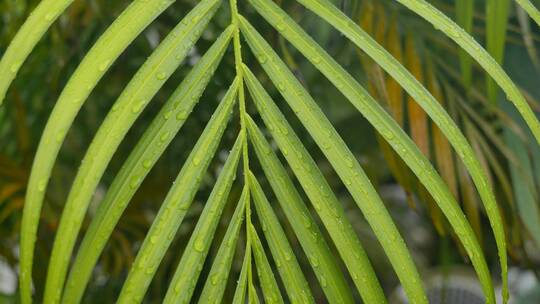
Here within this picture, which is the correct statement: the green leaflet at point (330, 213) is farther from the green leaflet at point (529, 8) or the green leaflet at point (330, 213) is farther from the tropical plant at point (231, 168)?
the green leaflet at point (529, 8)

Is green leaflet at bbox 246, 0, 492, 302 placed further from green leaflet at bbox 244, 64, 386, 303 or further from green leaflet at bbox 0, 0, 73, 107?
green leaflet at bbox 0, 0, 73, 107

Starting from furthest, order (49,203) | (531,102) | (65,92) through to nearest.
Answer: (49,203)
(531,102)
(65,92)

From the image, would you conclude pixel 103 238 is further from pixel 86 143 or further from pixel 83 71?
pixel 86 143

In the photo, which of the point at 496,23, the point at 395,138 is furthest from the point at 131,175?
the point at 496,23

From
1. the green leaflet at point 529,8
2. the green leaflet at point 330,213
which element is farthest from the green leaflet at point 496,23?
the green leaflet at point 330,213

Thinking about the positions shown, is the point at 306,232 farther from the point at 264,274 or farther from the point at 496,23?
the point at 496,23

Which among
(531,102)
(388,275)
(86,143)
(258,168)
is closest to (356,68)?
(258,168)
